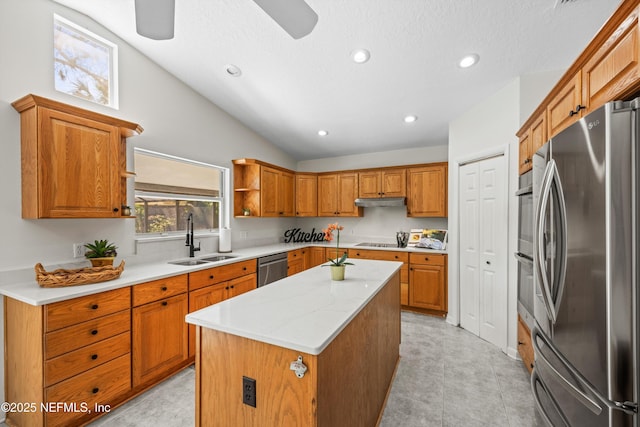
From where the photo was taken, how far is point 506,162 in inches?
110

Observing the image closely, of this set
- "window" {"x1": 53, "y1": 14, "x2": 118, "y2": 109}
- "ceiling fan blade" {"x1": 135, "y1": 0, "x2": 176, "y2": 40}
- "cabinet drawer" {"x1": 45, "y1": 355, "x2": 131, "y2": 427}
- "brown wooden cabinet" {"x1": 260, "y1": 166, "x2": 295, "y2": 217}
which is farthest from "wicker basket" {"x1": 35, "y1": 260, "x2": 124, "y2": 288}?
"brown wooden cabinet" {"x1": 260, "y1": 166, "x2": 295, "y2": 217}

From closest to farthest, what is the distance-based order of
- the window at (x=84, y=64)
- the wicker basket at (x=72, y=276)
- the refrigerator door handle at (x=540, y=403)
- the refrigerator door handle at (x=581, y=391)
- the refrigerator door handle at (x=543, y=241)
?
the refrigerator door handle at (x=581, y=391) → the refrigerator door handle at (x=540, y=403) → the refrigerator door handle at (x=543, y=241) → the wicker basket at (x=72, y=276) → the window at (x=84, y=64)

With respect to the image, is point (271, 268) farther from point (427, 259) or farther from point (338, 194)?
point (427, 259)

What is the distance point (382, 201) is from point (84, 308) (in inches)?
149

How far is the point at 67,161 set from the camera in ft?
6.66

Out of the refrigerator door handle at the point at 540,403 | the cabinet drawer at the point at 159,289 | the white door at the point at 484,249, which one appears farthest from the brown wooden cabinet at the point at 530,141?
the cabinet drawer at the point at 159,289

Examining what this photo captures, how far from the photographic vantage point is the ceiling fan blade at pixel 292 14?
1269 millimetres

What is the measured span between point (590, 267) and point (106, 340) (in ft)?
9.27

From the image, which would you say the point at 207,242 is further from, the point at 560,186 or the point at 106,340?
the point at 560,186

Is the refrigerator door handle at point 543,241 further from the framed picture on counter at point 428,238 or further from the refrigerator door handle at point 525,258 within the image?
the framed picture on counter at point 428,238

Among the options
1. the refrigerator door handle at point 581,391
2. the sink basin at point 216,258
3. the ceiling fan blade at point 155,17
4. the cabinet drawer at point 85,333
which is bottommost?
the cabinet drawer at point 85,333

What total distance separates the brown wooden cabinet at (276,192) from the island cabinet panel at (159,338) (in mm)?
2030

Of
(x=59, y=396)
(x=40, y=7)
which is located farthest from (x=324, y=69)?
(x=59, y=396)

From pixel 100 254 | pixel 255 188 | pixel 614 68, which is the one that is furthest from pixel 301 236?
pixel 614 68
